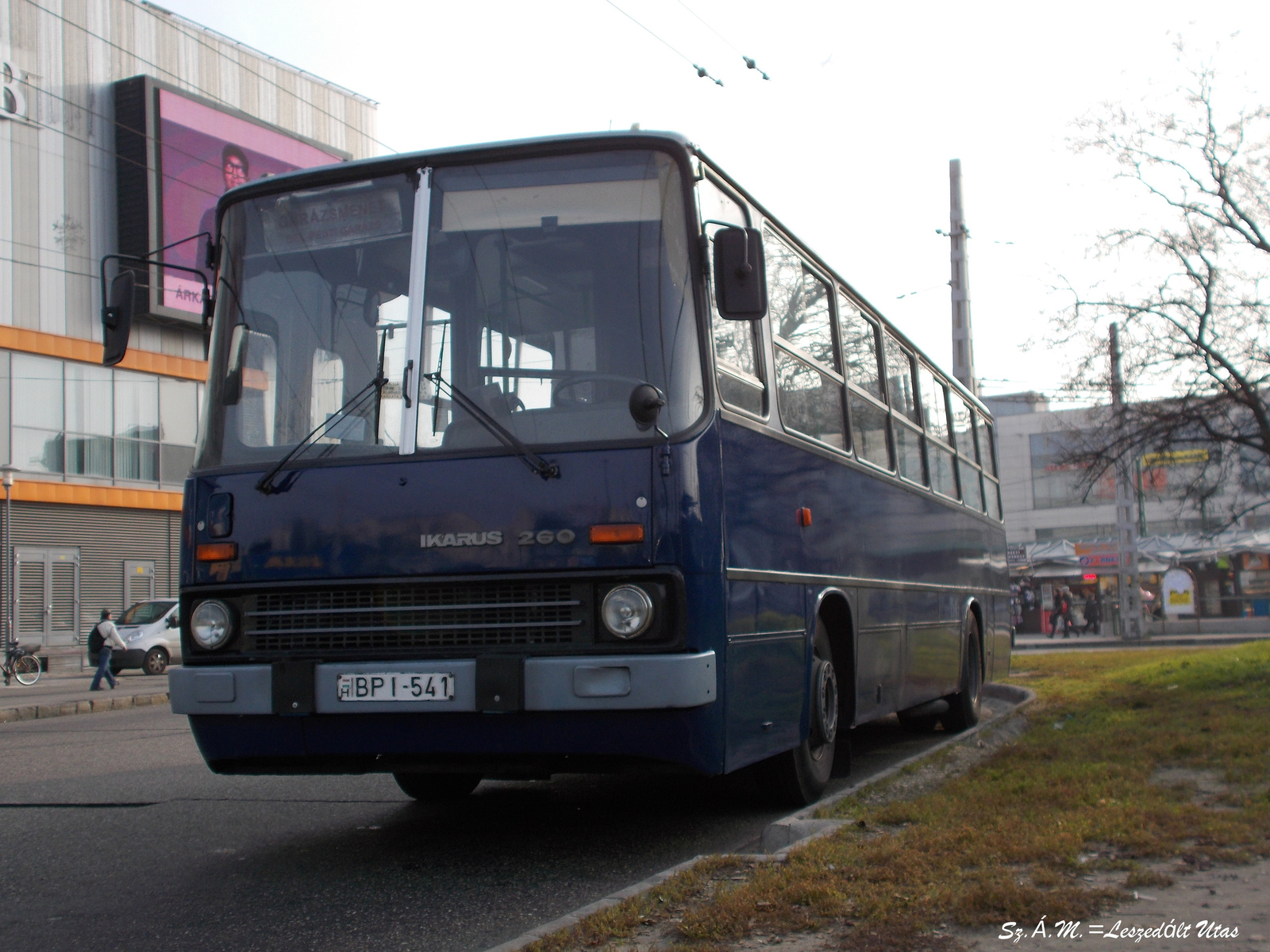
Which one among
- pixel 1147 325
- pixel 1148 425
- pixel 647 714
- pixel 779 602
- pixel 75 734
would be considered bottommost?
Answer: pixel 75 734

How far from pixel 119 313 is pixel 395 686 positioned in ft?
7.77

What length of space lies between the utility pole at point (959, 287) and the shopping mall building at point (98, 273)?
54.3 ft

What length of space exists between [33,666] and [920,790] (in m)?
24.4

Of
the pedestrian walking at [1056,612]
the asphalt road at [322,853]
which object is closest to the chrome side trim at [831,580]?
the asphalt road at [322,853]

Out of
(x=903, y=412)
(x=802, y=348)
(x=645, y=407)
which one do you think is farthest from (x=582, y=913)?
(x=903, y=412)

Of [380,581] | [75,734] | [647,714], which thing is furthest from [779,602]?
[75,734]

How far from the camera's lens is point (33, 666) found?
27.6 meters

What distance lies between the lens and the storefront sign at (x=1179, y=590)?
49.7m

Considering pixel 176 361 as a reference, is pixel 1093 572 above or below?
below

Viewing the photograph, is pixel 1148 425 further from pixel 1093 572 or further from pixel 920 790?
pixel 1093 572

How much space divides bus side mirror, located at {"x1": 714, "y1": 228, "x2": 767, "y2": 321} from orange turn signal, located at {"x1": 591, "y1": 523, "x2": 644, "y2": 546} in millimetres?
1040

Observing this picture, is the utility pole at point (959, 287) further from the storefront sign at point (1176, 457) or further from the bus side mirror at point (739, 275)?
the bus side mirror at point (739, 275)

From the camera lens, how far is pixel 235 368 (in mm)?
6484

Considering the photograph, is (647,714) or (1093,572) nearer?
(647,714)
